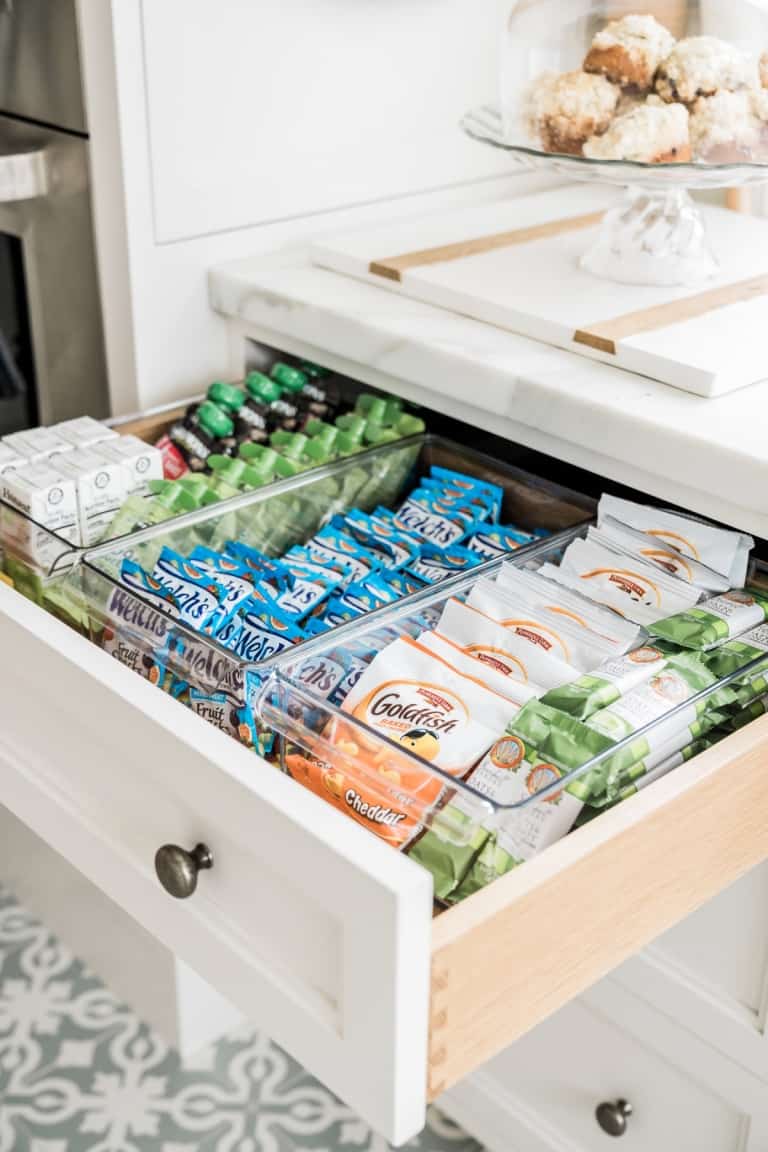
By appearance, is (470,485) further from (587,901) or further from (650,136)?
(587,901)

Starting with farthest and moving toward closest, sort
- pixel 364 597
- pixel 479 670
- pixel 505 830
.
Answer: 1. pixel 364 597
2. pixel 479 670
3. pixel 505 830

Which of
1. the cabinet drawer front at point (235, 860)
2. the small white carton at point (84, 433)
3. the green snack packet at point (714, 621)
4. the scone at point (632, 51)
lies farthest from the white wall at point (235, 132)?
the green snack packet at point (714, 621)

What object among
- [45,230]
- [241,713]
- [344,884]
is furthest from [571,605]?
[45,230]

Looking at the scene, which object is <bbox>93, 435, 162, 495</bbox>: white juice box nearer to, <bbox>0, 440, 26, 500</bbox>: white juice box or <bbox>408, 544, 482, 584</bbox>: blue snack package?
<bbox>0, 440, 26, 500</bbox>: white juice box

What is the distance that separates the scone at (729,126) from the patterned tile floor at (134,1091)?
38.3 inches

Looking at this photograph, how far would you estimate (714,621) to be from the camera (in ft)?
2.80

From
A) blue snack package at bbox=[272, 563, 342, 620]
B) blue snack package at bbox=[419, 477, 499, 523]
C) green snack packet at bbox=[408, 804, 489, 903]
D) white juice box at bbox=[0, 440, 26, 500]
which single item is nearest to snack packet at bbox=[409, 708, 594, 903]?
green snack packet at bbox=[408, 804, 489, 903]

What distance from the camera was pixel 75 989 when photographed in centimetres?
148

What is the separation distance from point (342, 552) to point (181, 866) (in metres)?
0.35

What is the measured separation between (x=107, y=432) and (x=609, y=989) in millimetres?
650

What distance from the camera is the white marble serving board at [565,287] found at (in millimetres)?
966

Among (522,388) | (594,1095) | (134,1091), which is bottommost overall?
(134,1091)

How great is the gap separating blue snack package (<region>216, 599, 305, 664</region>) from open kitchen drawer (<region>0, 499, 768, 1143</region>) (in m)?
0.13

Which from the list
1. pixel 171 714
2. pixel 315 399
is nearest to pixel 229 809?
pixel 171 714
